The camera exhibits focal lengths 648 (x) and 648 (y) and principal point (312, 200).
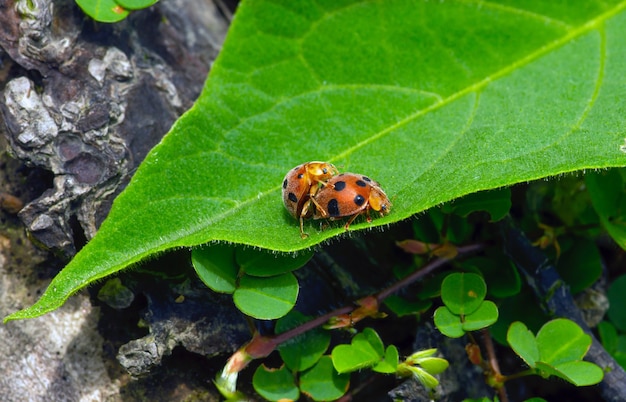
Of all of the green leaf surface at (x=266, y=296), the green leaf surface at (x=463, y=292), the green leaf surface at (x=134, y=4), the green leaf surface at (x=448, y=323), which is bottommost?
the green leaf surface at (x=448, y=323)

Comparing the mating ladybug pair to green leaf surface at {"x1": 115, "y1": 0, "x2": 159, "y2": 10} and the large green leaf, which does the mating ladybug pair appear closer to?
the large green leaf

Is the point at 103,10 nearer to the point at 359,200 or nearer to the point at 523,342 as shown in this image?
the point at 359,200

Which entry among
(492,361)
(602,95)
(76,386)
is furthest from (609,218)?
(76,386)

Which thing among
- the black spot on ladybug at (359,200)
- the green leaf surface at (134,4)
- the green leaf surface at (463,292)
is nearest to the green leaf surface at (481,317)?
the green leaf surface at (463,292)

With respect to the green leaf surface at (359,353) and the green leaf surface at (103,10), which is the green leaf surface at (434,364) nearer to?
the green leaf surface at (359,353)

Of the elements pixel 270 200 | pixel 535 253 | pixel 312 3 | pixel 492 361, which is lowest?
pixel 492 361

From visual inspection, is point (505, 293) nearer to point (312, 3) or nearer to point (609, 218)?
point (609, 218)

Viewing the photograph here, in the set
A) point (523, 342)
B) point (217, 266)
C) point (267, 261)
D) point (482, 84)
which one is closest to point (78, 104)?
point (217, 266)
